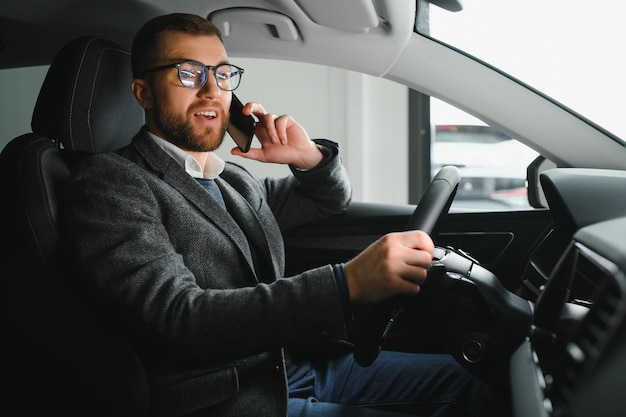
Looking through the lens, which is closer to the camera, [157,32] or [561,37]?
[157,32]

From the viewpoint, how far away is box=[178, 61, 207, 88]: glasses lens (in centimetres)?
122

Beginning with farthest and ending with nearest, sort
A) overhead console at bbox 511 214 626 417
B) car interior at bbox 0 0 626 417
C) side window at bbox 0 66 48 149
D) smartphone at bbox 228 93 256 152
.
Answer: side window at bbox 0 66 48 149 < smartphone at bbox 228 93 256 152 < car interior at bbox 0 0 626 417 < overhead console at bbox 511 214 626 417

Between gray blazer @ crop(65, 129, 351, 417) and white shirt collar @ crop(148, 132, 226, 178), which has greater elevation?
white shirt collar @ crop(148, 132, 226, 178)

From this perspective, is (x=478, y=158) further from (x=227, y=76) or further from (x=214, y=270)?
(x=214, y=270)

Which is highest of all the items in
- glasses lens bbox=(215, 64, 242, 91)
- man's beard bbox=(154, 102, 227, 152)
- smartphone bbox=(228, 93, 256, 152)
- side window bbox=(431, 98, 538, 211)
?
glasses lens bbox=(215, 64, 242, 91)

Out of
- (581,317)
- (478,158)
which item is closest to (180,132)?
(581,317)

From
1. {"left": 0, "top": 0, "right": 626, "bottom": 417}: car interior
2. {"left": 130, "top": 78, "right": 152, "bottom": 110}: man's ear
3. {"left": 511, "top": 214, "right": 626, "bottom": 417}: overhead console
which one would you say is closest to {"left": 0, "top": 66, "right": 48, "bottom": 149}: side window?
{"left": 0, "top": 0, "right": 626, "bottom": 417}: car interior

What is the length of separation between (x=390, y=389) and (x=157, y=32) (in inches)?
31.9

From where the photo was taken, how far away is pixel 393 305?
1052 mm

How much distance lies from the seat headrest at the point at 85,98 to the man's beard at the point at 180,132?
10 cm

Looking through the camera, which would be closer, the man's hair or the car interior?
the car interior

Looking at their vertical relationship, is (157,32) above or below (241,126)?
above

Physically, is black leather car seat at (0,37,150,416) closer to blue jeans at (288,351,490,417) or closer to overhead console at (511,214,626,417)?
blue jeans at (288,351,490,417)

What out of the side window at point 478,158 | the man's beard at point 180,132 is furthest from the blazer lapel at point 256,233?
the side window at point 478,158
